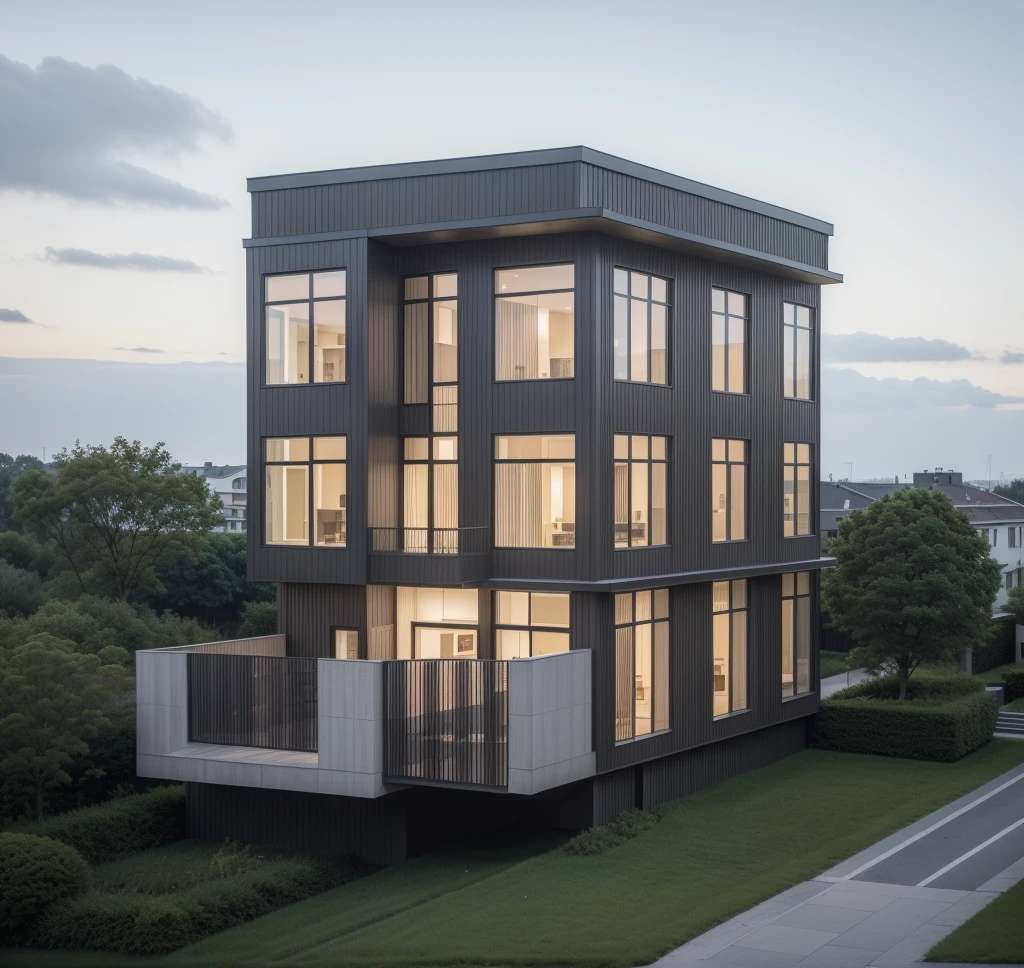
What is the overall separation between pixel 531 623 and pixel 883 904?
307 inches

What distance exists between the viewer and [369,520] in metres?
23.5

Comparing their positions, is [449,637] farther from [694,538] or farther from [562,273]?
[562,273]

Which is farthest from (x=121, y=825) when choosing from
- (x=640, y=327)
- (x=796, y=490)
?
(x=796, y=490)

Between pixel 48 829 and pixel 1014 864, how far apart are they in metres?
15.7

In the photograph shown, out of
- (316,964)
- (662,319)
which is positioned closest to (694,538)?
(662,319)

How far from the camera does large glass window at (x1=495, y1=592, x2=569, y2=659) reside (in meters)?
22.9

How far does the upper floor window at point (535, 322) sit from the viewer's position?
22.8m

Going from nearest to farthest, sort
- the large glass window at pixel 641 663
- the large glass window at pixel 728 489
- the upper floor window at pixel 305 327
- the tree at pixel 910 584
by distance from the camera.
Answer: the large glass window at pixel 641 663
the upper floor window at pixel 305 327
the large glass window at pixel 728 489
the tree at pixel 910 584

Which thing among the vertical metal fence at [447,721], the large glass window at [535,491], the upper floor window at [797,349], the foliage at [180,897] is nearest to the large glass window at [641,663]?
the large glass window at [535,491]

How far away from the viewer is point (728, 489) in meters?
26.7

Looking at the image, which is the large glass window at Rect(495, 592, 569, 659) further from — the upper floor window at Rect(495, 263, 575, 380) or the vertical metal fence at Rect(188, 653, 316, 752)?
the upper floor window at Rect(495, 263, 575, 380)

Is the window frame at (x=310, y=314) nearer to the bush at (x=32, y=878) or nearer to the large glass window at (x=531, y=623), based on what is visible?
the large glass window at (x=531, y=623)

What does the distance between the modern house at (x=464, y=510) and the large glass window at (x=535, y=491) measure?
0.04m

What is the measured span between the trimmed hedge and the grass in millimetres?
11822
